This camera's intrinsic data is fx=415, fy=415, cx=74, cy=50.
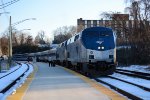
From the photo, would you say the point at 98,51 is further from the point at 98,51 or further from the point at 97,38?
the point at 97,38

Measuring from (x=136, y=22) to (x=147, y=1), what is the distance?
5157mm

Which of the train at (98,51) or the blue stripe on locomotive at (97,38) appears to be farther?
the blue stripe on locomotive at (97,38)

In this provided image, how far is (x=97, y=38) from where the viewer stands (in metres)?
31.0

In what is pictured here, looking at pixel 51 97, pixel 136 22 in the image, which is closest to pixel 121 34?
pixel 136 22

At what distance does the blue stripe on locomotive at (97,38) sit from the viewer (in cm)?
3041

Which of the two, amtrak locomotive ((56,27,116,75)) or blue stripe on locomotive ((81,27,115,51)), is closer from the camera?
amtrak locomotive ((56,27,116,75))

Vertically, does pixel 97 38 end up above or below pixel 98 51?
above

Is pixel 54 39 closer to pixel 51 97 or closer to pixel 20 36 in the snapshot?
pixel 20 36

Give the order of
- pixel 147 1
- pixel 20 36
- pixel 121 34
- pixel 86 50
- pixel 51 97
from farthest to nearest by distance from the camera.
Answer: pixel 20 36, pixel 121 34, pixel 147 1, pixel 86 50, pixel 51 97

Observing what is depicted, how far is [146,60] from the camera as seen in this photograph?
5681cm

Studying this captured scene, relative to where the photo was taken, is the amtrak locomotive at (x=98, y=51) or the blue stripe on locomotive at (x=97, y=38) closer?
the amtrak locomotive at (x=98, y=51)

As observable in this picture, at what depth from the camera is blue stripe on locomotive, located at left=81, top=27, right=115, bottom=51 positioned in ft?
99.8

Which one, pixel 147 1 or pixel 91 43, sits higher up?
pixel 147 1

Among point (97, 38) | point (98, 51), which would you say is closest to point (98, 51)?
point (98, 51)
